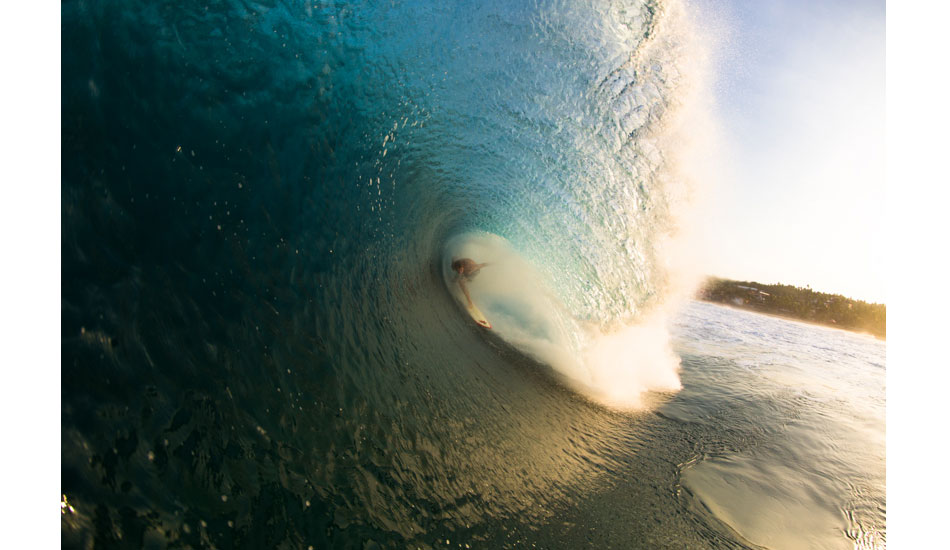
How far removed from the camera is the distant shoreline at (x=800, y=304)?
3115mm

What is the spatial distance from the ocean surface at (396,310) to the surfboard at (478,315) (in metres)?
0.24

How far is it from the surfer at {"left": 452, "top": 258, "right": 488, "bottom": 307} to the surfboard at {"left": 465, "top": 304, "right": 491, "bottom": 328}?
8.5 inches

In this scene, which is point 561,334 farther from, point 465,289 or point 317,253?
point 317,253

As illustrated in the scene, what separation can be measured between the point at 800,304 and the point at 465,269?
13.0 feet

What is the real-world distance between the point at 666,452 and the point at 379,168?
9.05 ft

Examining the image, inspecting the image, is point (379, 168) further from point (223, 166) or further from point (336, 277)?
point (223, 166)

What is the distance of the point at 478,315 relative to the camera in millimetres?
4871

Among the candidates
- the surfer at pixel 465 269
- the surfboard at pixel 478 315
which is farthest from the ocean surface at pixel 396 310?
the surfer at pixel 465 269

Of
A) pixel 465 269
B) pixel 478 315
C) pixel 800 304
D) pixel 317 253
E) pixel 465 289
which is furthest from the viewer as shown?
pixel 465 269

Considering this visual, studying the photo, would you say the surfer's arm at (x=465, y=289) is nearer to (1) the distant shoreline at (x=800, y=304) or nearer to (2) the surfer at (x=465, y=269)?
(2) the surfer at (x=465, y=269)

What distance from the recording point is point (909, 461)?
229 centimetres

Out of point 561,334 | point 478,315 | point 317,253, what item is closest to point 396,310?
point 317,253

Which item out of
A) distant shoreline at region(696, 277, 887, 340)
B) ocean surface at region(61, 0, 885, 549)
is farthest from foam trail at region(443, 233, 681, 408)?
distant shoreline at region(696, 277, 887, 340)

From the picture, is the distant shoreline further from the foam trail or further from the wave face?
the wave face
